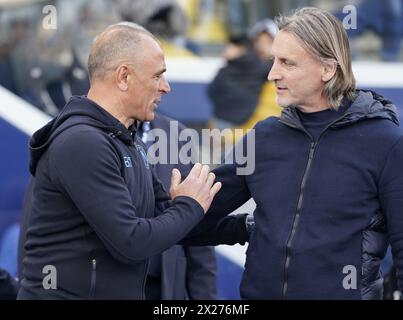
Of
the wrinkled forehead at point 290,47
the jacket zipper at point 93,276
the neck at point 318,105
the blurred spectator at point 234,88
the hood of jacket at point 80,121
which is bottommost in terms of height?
the jacket zipper at point 93,276

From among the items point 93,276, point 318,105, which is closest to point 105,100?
point 93,276

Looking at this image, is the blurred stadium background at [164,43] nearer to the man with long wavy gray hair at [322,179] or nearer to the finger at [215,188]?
the man with long wavy gray hair at [322,179]

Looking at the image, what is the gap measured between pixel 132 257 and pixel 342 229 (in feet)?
2.34

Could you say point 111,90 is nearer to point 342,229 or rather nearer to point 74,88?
point 342,229

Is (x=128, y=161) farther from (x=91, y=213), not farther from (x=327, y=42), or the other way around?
(x=327, y=42)

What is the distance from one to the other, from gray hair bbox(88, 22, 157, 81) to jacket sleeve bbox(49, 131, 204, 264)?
0.94 ft

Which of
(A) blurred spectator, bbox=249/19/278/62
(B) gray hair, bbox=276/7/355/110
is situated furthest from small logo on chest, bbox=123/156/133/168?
(A) blurred spectator, bbox=249/19/278/62

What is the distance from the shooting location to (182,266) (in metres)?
4.38

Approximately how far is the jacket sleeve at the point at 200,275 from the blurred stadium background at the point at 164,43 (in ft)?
7.61

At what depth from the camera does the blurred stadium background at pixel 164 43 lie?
6559 millimetres

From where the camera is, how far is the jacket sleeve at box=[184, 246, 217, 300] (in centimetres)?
447

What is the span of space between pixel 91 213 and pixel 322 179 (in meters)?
0.80

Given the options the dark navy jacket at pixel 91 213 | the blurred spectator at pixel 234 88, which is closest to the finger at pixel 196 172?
the dark navy jacket at pixel 91 213

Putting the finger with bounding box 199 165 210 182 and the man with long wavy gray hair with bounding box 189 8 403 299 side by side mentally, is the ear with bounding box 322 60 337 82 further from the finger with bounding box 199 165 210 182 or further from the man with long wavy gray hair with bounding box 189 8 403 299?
the finger with bounding box 199 165 210 182
